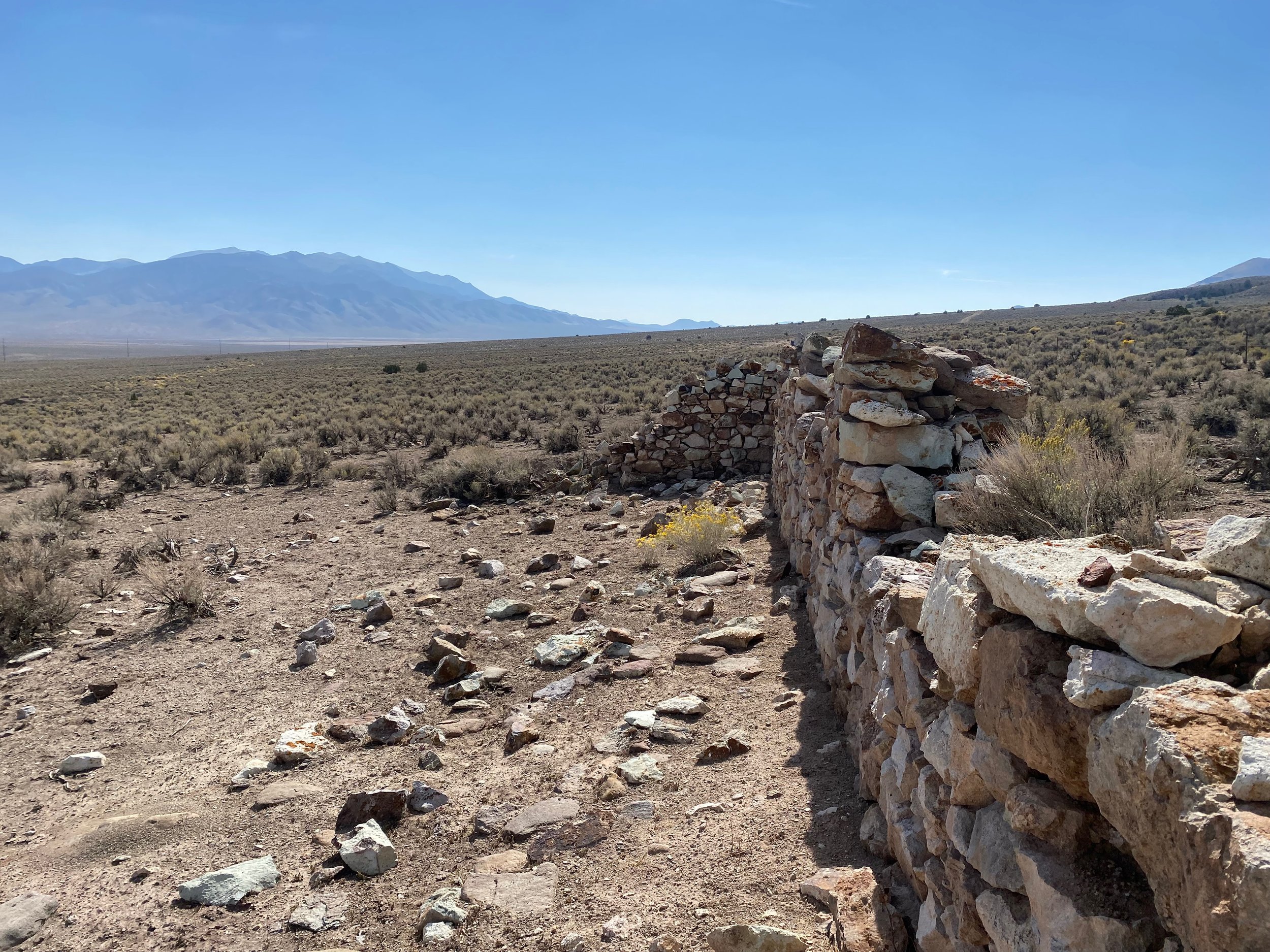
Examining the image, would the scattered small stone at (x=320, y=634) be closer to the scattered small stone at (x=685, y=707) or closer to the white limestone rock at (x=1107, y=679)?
the scattered small stone at (x=685, y=707)

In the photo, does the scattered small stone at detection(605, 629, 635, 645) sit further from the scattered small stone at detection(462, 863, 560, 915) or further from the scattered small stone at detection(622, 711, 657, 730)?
the scattered small stone at detection(462, 863, 560, 915)

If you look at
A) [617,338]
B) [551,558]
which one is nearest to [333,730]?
[551,558]

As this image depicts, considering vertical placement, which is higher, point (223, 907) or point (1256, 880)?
point (1256, 880)

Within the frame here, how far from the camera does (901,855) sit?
2.87 metres

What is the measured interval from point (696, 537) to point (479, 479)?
5519 millimetres

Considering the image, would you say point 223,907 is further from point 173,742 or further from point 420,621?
point 420,621

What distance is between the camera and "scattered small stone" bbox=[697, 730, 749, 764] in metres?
4.19

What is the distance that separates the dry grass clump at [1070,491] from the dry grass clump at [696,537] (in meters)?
3.73

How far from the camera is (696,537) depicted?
7637 mm

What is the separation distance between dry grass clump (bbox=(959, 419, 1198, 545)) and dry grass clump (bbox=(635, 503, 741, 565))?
3.73 m

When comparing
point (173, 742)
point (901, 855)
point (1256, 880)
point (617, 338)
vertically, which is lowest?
point (173, 742)

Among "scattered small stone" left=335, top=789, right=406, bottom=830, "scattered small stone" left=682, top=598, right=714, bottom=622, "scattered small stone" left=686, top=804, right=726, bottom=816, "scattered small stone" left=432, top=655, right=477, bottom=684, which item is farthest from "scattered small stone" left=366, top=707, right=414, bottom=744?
"scattered small stone" left=682, top=598, right=714, bottom=622

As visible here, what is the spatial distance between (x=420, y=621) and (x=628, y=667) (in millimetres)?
2468

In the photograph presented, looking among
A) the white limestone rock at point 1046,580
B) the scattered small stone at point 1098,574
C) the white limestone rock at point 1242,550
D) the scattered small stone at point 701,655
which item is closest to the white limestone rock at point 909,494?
the scattered small stone at point 701,655
